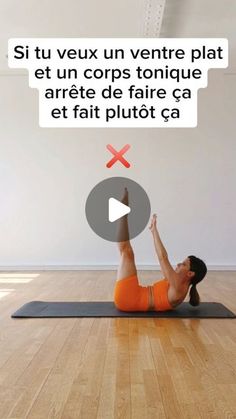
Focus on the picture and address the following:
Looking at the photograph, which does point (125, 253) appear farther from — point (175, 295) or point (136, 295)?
point (175, 295)

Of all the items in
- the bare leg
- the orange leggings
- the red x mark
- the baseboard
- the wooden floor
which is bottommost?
the wooden floor

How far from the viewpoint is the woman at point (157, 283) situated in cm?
384

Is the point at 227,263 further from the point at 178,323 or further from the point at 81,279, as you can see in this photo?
the point at 178,323

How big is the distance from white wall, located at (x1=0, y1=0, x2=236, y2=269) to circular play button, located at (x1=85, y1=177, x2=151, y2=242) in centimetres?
330

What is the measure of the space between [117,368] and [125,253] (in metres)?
1.48

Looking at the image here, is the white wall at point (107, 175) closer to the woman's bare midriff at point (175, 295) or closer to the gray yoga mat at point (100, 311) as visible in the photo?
the gray yoga mat at point (100, 311)

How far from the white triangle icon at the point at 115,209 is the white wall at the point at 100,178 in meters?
3.56

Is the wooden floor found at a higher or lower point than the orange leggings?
lower

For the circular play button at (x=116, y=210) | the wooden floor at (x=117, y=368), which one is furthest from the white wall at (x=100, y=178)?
the circular play button at (x=116, y=210)

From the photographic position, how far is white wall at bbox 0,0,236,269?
755cm

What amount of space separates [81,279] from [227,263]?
237 centimetres

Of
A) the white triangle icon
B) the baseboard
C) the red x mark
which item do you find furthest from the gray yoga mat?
the red x mark

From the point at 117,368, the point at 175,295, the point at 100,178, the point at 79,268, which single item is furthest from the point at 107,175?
the point at 117,368

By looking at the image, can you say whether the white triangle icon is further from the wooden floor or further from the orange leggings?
the wooden floor
